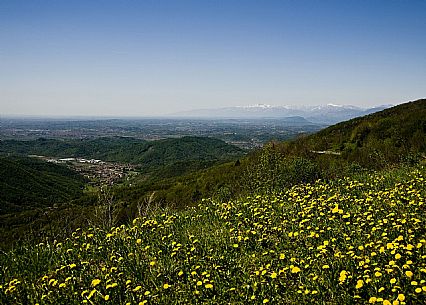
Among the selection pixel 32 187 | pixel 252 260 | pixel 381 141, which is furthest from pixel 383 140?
pixel 32 187

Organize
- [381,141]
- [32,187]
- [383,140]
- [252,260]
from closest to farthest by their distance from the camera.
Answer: [252,260] < [381,141] < [383,140] < [32,187]

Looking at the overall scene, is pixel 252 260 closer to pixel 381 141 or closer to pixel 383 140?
pixel 381 141

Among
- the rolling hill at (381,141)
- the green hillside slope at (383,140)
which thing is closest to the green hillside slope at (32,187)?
the rolling hill at (381,141)

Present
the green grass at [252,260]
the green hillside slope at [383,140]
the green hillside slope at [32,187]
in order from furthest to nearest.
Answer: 1. the green hillside slope at [32,187]
2. the green hillside slope at [383,140]
3. the green grass at [252,260]

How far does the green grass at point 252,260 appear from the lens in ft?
14.9

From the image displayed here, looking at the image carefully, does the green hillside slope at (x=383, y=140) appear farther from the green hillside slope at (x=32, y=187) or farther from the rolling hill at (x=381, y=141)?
the green hillside slope at (x=32, y=187)

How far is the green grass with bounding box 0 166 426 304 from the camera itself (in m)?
4.54

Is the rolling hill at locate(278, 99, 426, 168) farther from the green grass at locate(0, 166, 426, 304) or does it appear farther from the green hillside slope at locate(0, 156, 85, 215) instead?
the green hillside slope at locate(0, 156, 85, 215)

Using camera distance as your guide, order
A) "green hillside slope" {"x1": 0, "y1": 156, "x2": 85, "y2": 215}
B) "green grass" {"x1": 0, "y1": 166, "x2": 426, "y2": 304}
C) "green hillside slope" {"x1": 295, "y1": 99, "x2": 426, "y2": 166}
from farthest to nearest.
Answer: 1. "green hillside slope" {"x1": 0, "y1": 156, "x2": 85, "y2": 215}
2. "green hillside slope" {"x1": 295, "y1": 99, "x2": 426, "y2": 166}
3. "green grass" {"x1": 0, "y1": 166, "x2": 426, "y2": 304}

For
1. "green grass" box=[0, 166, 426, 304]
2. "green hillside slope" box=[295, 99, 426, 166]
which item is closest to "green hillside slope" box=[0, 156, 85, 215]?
"green hillside slope" box=[295, 99, 426, 166]

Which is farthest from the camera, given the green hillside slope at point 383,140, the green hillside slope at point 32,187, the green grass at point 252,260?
the green hillside slope at point 32,187

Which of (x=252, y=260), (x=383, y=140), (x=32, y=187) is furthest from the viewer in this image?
(x=32, y=187)

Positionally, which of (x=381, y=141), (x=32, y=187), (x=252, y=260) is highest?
(x=381, y=141)

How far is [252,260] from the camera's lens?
19.3 ft
